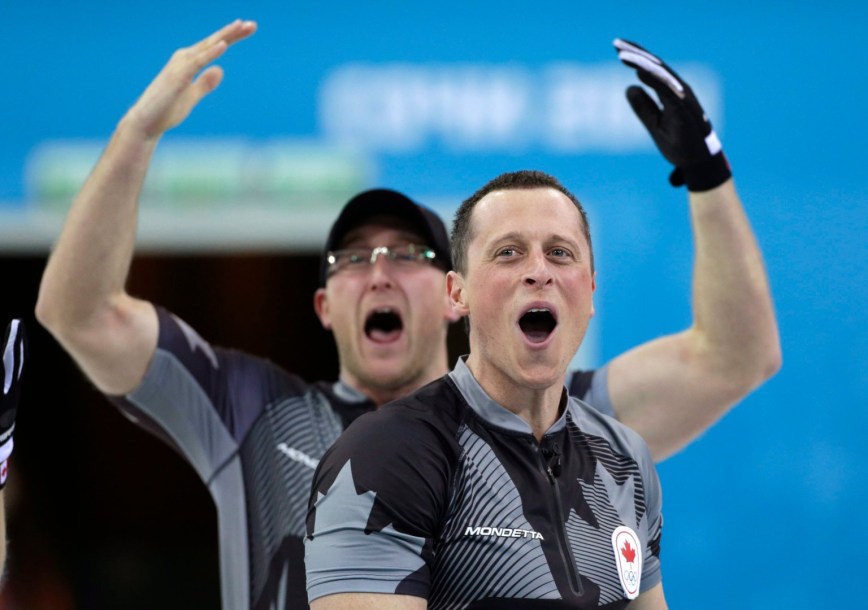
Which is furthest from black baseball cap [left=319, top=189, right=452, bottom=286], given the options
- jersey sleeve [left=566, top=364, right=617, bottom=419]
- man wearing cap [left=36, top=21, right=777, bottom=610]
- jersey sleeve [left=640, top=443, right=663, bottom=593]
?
jersey sleeve [left=640, top=443, right=663, bottom=593]

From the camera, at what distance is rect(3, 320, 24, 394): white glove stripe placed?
84.9 inches

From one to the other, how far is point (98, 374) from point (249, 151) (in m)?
2.16

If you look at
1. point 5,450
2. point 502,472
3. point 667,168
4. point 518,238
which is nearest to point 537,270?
point 518,238

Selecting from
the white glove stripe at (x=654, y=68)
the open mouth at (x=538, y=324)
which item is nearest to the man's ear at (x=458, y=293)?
the open mouth at (x=538, y=324)

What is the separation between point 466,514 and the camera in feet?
5.77

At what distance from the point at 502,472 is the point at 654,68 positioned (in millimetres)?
1109

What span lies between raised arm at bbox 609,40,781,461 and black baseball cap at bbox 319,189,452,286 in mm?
488

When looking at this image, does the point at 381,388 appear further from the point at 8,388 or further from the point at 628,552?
the point at 628,552

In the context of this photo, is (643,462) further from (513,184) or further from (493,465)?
(513,184)

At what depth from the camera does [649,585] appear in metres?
2.01

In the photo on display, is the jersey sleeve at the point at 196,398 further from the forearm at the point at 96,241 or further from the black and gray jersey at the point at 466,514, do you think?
the black and gray jersey at the point at 466,514

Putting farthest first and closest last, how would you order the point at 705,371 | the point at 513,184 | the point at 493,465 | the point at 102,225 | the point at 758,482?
the point at 758,482, the point at 705,371, the point at 102,225, the point at 513,184, the point at 493,465

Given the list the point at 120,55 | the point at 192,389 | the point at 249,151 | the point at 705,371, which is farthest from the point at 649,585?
the point at 120,55

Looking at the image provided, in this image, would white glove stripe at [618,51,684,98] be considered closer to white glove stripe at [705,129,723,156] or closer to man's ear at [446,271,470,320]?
white glove stripe at [705,129,723,156]
